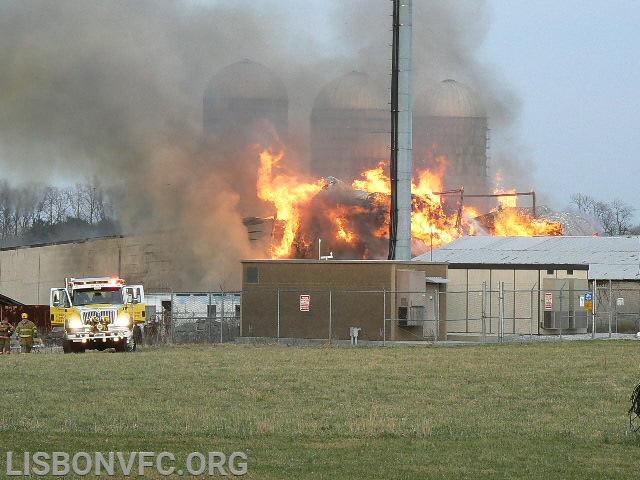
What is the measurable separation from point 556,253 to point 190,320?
18.1 m

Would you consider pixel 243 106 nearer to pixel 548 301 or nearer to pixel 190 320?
pixel 190 320

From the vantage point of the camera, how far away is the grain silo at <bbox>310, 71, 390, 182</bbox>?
77.2 meters

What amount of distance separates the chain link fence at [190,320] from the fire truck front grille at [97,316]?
5265 mm

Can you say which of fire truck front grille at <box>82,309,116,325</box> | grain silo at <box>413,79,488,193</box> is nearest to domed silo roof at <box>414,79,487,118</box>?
grain silo at <box>413,79,488,193</box>

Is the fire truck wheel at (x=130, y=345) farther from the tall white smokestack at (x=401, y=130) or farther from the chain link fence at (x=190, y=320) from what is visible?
the tall white smokestack at (x=401, y=130)

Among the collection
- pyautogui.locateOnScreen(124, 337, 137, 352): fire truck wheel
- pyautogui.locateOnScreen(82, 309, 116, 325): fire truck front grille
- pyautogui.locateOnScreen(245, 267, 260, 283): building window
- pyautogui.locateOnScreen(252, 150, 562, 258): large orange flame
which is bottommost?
pyautogui.locateOnScreen(124, 337, 137, 352): fire truck wheel

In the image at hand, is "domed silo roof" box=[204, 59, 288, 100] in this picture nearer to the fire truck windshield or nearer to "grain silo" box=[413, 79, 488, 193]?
"grain silo" box=[413, 79, 488, 193]

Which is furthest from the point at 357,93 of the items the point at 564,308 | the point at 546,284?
the point at 564,308

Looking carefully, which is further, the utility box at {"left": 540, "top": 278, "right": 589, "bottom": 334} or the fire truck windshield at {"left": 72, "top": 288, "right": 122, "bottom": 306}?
the utility box at {"left": 540, "top": 278, "right": 589, "bottom": 334}

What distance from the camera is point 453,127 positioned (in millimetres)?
83125

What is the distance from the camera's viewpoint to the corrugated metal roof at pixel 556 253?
59.9 m

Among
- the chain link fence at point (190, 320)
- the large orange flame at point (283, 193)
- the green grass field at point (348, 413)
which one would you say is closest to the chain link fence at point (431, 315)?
the chain link fence at point (190, 320)

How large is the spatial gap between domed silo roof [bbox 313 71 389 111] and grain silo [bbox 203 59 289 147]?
369 cm

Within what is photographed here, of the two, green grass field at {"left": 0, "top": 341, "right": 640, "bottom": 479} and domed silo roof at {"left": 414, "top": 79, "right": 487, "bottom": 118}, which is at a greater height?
domed silo roof at {"left": 414, "top": 79, "right": 487, "bottom": 118}
